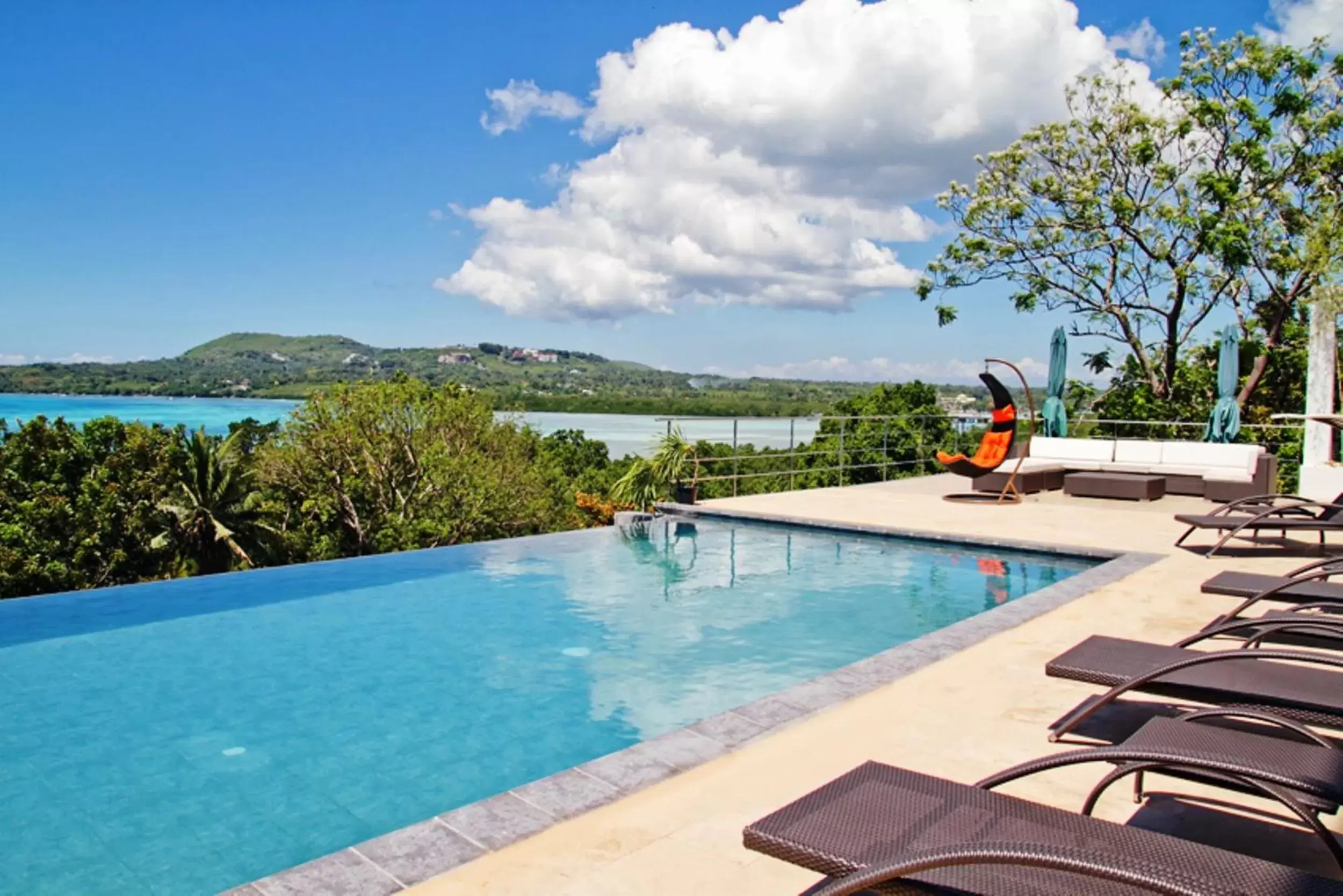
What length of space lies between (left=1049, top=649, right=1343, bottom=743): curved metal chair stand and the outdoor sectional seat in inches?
337

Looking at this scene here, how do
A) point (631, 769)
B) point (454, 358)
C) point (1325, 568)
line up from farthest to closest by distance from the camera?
1. point (454, 358)
2. point (1325, 568)
3. point (631, 769)

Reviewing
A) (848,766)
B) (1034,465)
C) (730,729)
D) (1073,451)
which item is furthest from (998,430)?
(848,766)

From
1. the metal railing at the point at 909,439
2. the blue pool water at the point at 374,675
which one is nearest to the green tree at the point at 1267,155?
the metal railing at the point at 909,439

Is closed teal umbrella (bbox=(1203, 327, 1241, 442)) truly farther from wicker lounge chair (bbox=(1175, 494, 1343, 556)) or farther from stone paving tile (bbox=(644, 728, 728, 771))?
stone paving tile (bbox=(644, 728, 728, 771))

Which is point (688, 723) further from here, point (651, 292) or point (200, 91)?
point (200, 91)

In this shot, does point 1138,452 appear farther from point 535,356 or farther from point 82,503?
point 535,356

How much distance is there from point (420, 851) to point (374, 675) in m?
2.58

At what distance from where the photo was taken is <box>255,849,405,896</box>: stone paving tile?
2.08 meters

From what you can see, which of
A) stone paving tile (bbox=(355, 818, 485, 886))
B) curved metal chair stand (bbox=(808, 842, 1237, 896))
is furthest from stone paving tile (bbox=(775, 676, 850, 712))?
curved metal chair stand (bbox=(808, 842, 1237, 896))

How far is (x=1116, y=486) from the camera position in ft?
34.1

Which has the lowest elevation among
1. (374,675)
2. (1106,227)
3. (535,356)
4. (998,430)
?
(374,675)

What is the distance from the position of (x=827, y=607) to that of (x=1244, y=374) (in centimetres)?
1431

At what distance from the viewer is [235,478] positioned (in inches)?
600

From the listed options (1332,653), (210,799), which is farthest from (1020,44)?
(210,799)
